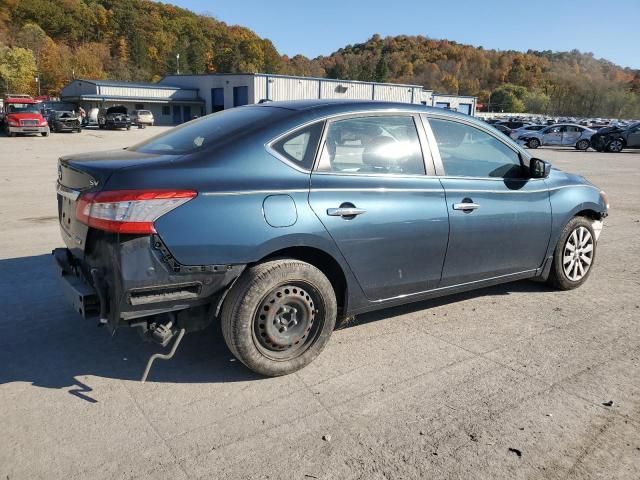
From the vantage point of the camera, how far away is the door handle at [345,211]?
343 cm

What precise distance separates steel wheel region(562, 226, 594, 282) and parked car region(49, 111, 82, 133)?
3725 cm

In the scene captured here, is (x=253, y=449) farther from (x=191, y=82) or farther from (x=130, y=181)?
(x=191, y=82)

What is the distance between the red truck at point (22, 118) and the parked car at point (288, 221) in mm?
30980

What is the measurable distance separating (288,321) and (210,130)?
4.66ft

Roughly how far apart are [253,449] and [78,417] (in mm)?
1015

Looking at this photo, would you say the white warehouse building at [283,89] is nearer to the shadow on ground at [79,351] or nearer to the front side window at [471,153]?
the front side window at [471,153]

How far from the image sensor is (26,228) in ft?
24.3

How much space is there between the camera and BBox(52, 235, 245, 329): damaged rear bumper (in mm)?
2898

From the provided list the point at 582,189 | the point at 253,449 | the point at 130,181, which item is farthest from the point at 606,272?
the point at 130,181

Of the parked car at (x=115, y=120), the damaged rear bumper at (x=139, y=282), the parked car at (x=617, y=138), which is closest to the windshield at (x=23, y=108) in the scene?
the parked car at (x=115, y=120)

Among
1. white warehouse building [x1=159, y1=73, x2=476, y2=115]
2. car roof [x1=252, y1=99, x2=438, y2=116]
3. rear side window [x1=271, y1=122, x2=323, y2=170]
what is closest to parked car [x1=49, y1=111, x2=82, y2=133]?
white warehouse building [x1=159, y1=73, x2=476, y2=115]

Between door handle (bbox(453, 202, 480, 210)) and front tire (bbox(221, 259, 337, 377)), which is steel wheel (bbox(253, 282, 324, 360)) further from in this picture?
door handle (bbox(453, 202, 480, 210))

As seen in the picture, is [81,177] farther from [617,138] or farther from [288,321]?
[617,138]

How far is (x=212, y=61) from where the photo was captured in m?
128
